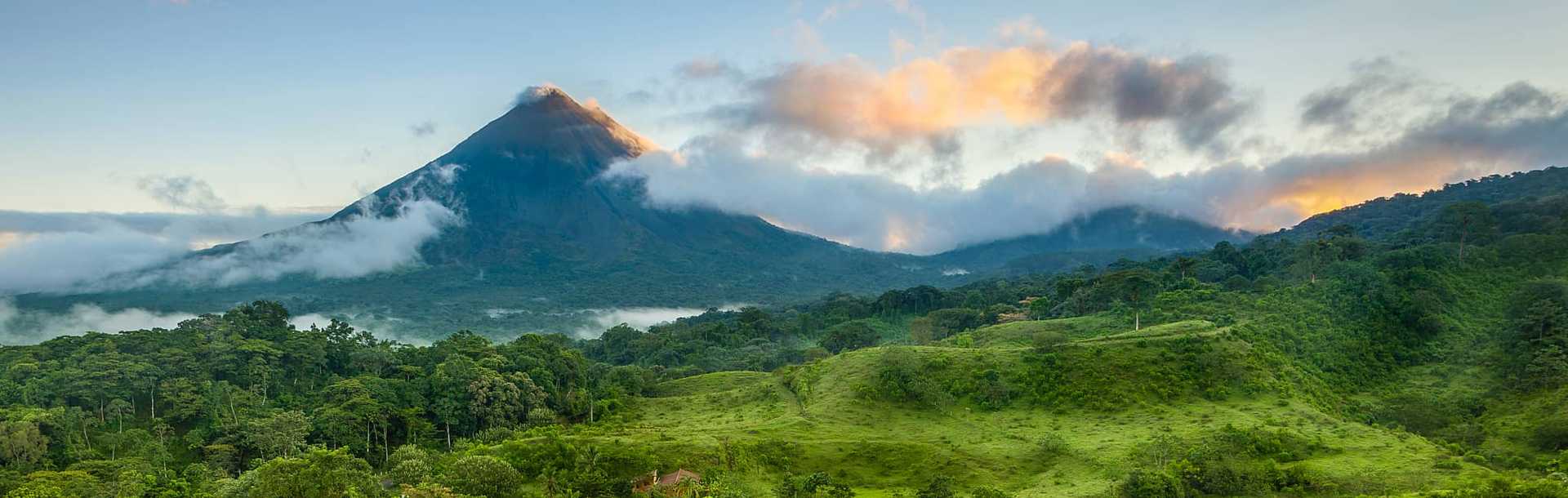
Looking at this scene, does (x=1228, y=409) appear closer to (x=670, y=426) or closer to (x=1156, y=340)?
(x=1156, y=340)

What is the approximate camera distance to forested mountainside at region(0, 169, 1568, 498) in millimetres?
31953

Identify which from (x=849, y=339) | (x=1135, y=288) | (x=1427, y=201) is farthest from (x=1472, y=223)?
(x=1427, y=201)

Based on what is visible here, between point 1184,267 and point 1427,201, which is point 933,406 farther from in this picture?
point 1427,201

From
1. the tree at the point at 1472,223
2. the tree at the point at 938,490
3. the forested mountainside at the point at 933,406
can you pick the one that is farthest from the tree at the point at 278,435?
the tree at the point at 1472,223

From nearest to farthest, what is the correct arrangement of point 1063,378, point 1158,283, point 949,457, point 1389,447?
point 1389,447, point 949,457, point 1063,378, point 1158,283

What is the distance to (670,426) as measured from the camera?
153 feet

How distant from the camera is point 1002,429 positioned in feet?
137

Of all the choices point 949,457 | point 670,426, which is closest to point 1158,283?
point 949,457

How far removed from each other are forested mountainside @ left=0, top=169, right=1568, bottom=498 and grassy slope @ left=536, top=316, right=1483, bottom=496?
0.19 meters

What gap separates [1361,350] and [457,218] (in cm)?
17276

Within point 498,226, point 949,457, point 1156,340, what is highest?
point 498,226

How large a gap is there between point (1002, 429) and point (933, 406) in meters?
5.01

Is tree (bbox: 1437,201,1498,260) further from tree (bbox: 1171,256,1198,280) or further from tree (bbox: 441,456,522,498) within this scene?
tree (bbox: 441,456,522,498)

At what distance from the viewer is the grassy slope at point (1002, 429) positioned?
3234cm
